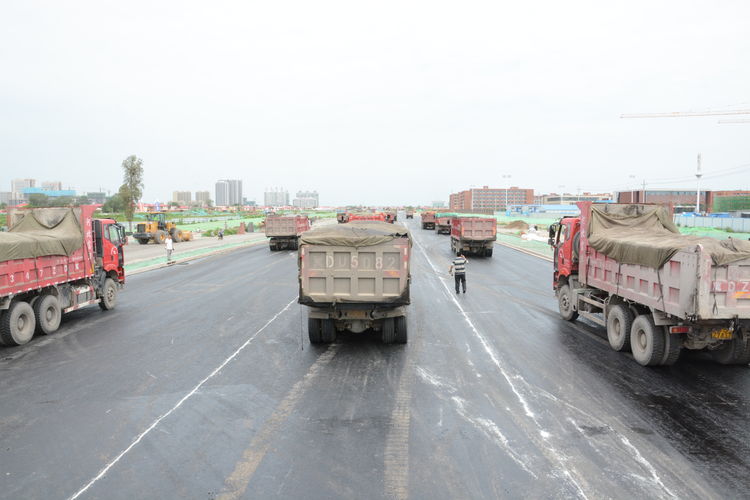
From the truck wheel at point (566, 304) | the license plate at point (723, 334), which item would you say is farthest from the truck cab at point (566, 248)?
the license plate at point (723, 334)

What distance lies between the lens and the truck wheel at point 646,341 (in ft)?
29.6

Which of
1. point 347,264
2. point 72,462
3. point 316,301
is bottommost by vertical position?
point 72,462

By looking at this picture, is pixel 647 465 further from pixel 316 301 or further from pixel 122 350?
pixel 122 350

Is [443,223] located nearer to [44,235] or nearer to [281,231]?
[281,231]

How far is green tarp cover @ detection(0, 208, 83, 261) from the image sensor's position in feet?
36.6

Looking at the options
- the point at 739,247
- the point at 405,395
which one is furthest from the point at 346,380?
the point at 739,247

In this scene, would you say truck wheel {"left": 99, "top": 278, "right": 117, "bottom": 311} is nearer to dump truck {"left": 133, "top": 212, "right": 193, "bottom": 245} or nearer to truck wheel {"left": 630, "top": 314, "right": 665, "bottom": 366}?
truck wheel {"left": 630, "top": 314, "right": 665, "bottom": 366}

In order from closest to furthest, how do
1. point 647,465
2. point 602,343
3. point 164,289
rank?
point 647,465 < point 602,343 < point 164,289

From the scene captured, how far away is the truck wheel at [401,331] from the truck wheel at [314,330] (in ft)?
5.78

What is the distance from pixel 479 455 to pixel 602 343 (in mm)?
6553

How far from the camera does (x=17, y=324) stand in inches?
434

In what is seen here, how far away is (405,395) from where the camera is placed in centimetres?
782

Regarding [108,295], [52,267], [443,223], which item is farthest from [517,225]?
[52,267]

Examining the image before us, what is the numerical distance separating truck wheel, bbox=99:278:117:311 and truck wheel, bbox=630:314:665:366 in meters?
14.7
